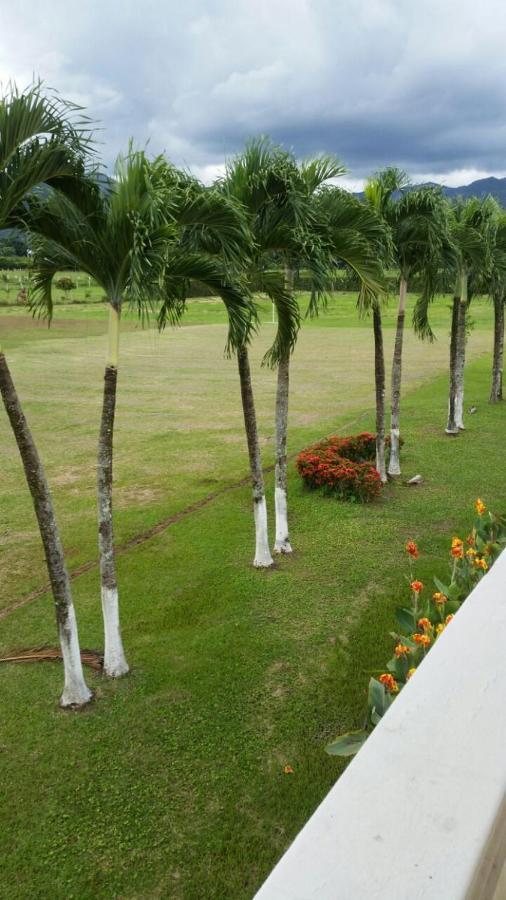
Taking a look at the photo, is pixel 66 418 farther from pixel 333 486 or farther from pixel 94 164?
pixel 94 164

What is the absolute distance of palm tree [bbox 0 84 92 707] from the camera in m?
4.93

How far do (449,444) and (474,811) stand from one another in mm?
16317

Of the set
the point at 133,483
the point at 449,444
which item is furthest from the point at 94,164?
the point at 449,444

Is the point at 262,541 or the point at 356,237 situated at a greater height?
the point at 356,237

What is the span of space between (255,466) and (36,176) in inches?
194

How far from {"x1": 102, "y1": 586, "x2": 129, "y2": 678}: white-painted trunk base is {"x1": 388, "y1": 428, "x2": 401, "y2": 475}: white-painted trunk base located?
27.2 feet

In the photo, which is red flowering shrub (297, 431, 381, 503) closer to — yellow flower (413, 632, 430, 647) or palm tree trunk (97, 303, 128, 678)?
palm tree trunk (97, 303, 128, 678)

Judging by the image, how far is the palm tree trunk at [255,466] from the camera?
879cm

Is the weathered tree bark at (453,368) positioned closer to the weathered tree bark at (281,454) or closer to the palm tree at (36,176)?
the weathered tree bark at (281,454)

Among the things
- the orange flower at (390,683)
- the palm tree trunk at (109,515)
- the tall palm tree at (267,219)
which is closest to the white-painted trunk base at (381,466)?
the tall palm tree at (267,219)

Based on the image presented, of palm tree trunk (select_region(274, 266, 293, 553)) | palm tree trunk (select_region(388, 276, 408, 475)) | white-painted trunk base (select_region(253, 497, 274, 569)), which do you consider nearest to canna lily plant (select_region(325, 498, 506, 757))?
white-painted trunk base (select_region(253, 497, 274, 569))

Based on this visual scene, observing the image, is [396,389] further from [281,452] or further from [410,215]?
[281,452]

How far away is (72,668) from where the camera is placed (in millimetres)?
6336

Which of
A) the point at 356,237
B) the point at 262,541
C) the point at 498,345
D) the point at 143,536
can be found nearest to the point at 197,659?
the point at 262,541
